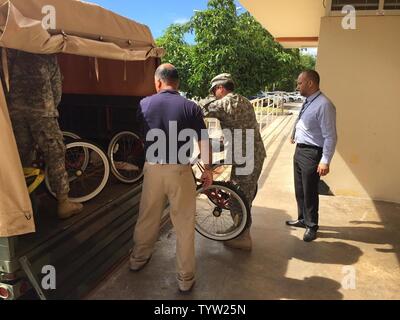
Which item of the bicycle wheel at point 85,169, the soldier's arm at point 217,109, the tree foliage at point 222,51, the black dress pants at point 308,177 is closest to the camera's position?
the soldier's arm at point 217,109

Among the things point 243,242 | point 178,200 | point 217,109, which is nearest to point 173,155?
point 178,200

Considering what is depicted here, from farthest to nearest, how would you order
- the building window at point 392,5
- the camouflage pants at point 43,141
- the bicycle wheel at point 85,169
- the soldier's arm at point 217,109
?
1. the building window at point 392,5
2. the bicycle wheel at point 85,169
3. the soldier's arm at point 217,109
4. the camouflage pants at point 43,141

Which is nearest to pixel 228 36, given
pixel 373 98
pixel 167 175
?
pixel 373 98

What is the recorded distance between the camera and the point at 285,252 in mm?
3664

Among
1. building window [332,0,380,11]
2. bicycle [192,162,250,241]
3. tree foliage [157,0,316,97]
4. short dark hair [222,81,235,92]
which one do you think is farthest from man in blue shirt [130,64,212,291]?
tree foliage [157,0,316,97]

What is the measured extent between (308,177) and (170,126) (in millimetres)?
1810

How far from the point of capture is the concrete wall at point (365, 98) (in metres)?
4.87

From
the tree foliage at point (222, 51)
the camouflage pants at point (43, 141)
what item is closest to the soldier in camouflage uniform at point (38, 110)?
the camouflage pants at point (43, 141)

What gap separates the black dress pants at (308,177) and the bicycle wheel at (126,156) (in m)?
1.83

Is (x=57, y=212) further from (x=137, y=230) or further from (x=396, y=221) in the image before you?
(x=396, y=221)

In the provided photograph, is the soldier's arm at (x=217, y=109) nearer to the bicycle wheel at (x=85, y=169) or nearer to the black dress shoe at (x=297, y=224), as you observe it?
the bicycle wheel at (x=85, y=169)

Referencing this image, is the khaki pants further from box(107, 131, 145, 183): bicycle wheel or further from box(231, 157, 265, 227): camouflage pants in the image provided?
box(107, 131, 145, 183): bicycle wheel

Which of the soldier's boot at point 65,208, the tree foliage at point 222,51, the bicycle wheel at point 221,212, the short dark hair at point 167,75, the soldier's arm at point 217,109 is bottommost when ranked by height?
the bicycle wheel at point 221,212

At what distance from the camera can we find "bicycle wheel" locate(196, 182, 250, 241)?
354 centimetres
